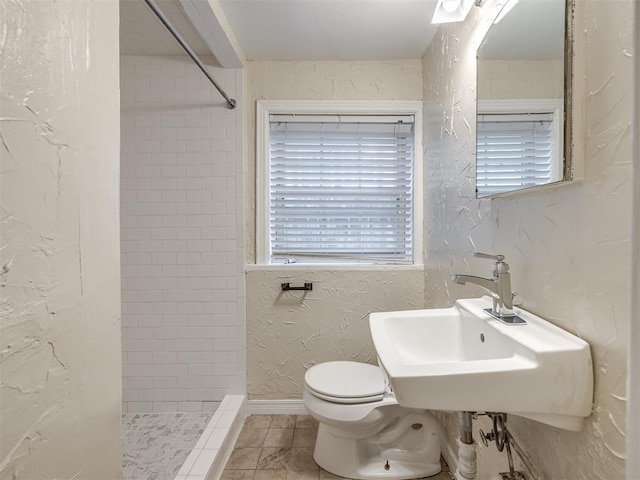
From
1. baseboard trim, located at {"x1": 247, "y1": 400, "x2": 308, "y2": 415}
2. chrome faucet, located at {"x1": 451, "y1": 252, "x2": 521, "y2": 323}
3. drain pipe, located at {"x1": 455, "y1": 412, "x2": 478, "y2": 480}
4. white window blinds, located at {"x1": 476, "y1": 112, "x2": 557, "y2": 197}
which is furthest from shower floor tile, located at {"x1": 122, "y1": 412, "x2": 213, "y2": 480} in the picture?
white window blinds, located at {"x1": 476, "y1": 112, "x2": 557, "y2": 197}

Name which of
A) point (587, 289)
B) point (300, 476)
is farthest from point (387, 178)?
point (300, 476)

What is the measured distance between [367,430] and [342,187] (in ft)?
4.37

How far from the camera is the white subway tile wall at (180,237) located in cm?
202

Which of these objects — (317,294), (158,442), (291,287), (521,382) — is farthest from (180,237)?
(521,382)

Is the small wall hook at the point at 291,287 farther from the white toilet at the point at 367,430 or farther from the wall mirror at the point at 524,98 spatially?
the wall mirror at the point at 524,98

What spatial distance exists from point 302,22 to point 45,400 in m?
1.82

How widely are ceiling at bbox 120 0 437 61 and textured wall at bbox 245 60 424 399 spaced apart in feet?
0.31

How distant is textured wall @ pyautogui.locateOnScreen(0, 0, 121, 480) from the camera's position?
524 mm

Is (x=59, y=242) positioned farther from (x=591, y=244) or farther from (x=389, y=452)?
(x=389, y=452)

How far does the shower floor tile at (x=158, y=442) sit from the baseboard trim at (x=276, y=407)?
25 centimetres

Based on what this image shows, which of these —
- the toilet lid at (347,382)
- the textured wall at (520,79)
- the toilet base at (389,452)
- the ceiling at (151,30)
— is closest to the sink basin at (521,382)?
the textured wall at (520,79)

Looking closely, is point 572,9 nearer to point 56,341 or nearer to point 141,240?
point 56,341

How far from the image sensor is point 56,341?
23.9 inches

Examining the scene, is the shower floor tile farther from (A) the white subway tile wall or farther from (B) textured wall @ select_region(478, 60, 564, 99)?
(B) textured wall @ select_region(478, 60, 564, 99)
